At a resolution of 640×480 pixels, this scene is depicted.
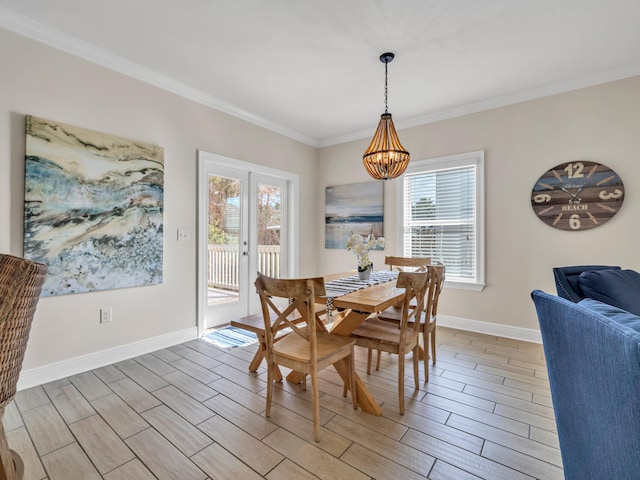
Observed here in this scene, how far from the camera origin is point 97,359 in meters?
2.63

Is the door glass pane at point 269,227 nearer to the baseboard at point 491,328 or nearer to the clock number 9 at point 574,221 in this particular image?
the baseboard at point 491,328

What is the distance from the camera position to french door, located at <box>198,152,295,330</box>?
3555mm

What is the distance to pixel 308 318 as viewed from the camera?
5.54 feet

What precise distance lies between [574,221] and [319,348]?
292 centimetres

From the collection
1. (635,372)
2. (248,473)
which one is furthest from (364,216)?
(635,372)

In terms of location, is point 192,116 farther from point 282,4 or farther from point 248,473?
point 248,473

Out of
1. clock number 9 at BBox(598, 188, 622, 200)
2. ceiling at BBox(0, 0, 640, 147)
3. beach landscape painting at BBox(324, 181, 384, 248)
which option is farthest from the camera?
beach landscape painting at BBox(324, 181, 384, 248)

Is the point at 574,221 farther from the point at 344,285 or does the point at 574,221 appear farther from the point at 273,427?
the point at 273,427

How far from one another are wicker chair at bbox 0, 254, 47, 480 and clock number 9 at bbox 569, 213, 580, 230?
4.04 metres

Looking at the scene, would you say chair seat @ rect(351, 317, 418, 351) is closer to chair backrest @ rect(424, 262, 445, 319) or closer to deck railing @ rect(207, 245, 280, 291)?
chair backrest @ rect(424, 262, 445, 319)

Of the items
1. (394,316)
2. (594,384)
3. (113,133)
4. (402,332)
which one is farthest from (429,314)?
(113,133)

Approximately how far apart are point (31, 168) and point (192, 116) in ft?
5.04

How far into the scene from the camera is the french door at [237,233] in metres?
3.55

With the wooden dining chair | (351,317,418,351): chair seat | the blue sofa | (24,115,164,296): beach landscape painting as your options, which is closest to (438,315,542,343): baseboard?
(351,317,418,351): chair seat
